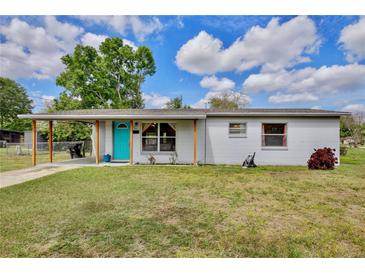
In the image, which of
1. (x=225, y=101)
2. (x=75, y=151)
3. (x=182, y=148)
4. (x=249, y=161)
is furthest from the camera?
(x=225, y=101)

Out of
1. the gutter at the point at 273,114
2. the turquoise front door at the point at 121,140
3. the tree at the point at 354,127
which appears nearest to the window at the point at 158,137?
the turquoise front door at the point at 121,140

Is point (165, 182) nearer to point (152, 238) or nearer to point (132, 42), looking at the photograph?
point (152, 238)

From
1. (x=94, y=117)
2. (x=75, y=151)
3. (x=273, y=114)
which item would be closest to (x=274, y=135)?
(x=273, y=114)

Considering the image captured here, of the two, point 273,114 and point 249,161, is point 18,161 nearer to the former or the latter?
point 249,161

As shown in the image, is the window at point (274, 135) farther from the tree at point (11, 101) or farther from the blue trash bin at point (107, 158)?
the tree at point (11, 101)

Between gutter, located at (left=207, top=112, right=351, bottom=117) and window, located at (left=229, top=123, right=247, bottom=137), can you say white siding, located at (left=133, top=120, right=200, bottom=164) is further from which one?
window, located at (left=229, top=123, right=247, bottom=137)

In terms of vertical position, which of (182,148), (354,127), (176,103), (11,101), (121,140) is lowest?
(182,148)

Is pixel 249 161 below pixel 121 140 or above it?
below

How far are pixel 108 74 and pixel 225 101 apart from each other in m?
16.8

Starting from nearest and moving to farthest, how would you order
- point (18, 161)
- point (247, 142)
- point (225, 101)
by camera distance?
point (247, 142), point (18, 161), point (225, 101)

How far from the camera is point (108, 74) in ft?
81.9
